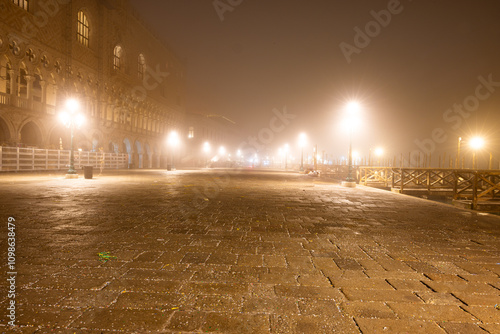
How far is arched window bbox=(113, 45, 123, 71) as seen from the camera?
1528 inches

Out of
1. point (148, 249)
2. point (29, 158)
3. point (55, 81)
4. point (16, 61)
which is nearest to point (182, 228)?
point (148, 249)

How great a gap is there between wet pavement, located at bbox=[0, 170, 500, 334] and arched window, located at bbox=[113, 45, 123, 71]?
3919cm

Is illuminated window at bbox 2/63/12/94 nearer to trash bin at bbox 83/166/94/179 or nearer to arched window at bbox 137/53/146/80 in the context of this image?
trash bin at bbox 83/166/94/179

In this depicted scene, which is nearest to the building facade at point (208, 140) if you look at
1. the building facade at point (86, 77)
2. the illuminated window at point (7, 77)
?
the building facade at point (86, 77)

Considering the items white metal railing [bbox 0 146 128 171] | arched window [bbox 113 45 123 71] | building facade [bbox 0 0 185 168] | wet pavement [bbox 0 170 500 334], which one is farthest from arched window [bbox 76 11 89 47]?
wet pavement [bbox 0 170 500 334]

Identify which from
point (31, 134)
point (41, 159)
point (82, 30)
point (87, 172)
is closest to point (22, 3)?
point (82, 30)

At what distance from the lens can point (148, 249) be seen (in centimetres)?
363

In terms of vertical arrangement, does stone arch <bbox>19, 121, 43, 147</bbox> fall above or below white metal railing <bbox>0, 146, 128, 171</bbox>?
above

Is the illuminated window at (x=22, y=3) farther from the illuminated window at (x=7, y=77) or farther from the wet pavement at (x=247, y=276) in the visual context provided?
the wet pavement at (x=247, y=276)

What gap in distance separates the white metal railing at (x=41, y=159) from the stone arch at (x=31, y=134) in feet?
6.68

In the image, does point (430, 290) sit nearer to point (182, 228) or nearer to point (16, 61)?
point (182, 228)

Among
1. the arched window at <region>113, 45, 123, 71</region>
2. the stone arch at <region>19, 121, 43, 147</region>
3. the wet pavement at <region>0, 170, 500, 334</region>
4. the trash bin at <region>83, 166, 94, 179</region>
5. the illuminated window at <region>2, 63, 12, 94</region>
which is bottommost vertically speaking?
the wet pavement at <region>0, 170, 500, 334</region>

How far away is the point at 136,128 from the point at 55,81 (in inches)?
596

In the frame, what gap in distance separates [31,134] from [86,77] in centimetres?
863
